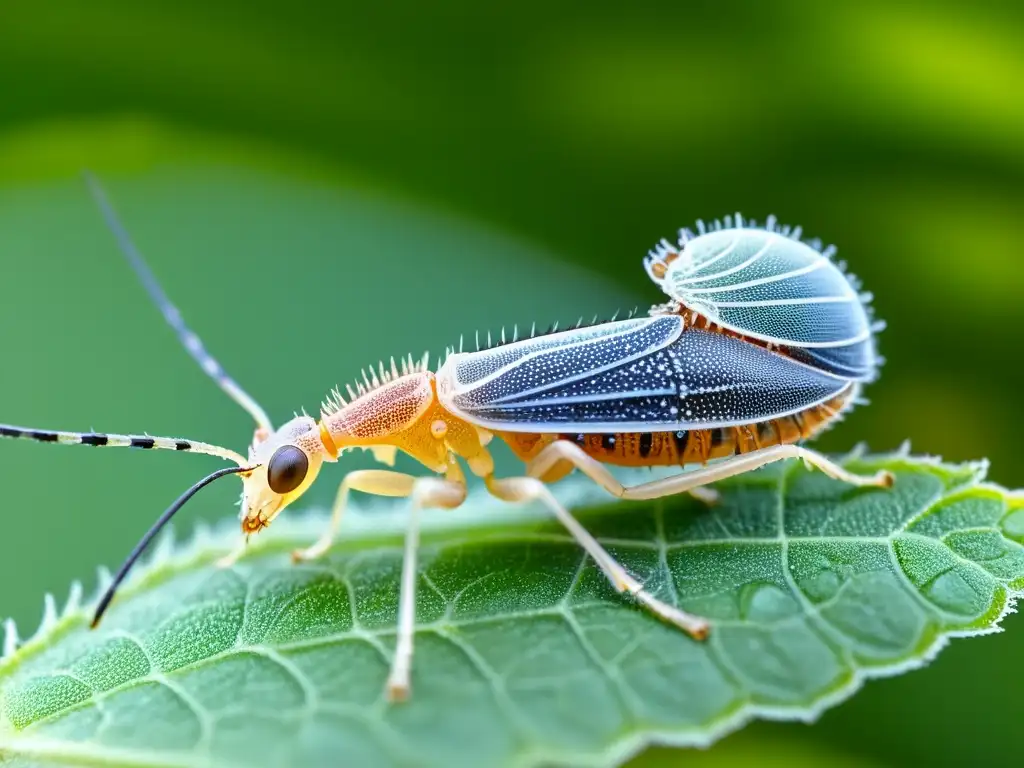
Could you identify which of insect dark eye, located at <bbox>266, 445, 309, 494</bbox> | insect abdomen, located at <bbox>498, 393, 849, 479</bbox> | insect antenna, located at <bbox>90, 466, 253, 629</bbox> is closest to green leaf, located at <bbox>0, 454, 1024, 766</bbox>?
insect abdomen, located at <bbox>498, 393, 849, 479</bbox>

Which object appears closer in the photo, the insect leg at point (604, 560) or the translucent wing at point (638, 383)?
the insect leg at point (604, 560)

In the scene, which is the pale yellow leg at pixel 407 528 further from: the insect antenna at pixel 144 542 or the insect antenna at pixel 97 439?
the insect antenna at pixel 97 439

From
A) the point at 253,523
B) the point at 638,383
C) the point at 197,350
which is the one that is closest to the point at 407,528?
the point at 253,523

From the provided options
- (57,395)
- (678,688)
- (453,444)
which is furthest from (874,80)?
(57,395)

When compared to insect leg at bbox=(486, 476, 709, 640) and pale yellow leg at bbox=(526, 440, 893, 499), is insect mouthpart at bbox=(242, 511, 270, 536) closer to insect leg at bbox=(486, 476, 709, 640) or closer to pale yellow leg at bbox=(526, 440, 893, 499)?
insect leg at bbox=(486, 476, 709, 640)

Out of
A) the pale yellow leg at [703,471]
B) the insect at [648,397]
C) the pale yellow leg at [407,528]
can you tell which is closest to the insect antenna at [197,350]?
the insect at [648,397]
